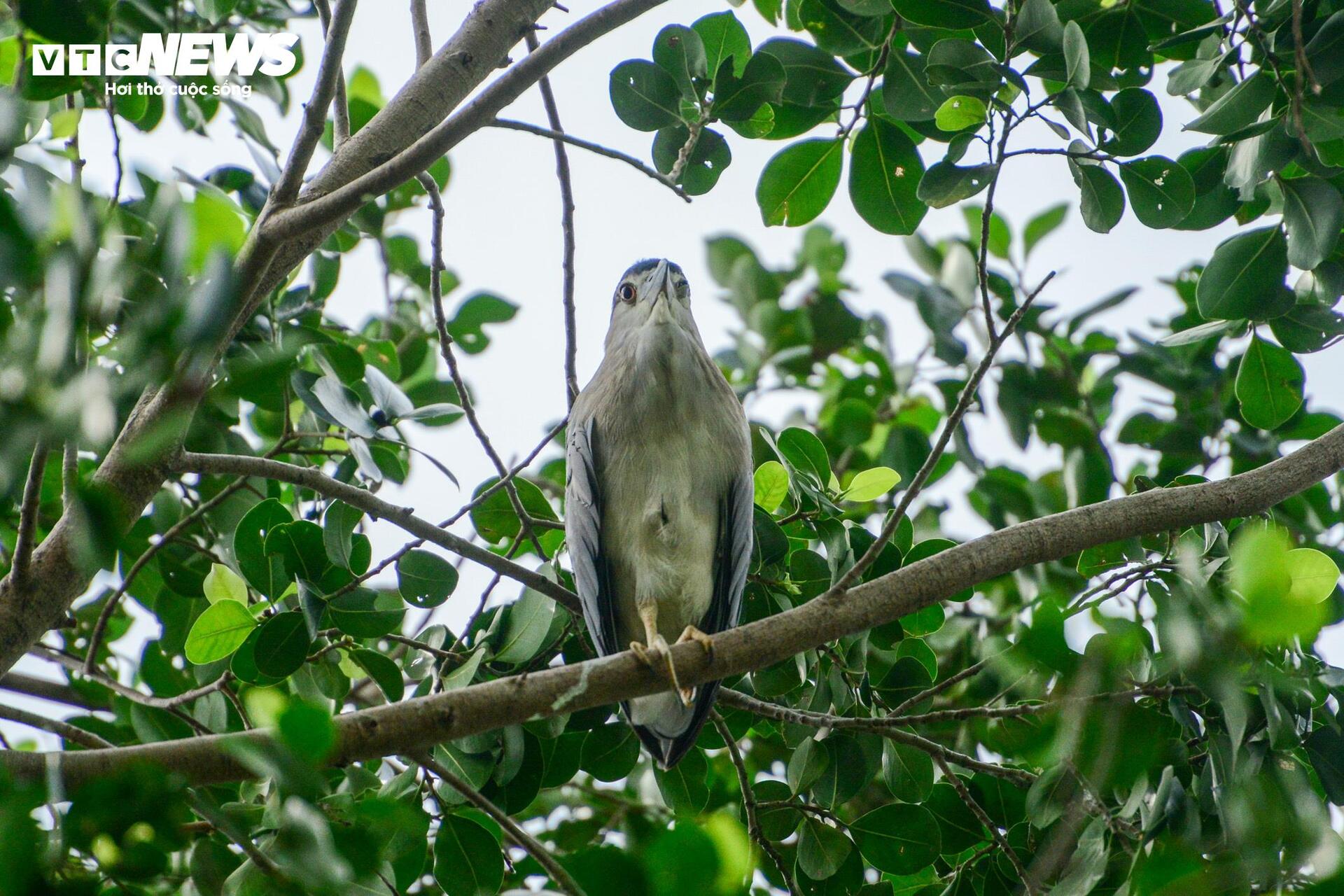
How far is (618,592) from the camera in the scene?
3.20m

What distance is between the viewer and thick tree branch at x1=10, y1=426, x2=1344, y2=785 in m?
1.85

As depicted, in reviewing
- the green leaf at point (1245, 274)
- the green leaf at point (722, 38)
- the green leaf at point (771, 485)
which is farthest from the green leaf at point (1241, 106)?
the green leaf at point (771, 485)

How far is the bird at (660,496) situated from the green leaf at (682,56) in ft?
3.08

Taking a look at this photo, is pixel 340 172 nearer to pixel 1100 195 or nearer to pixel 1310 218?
pixel 1100 195

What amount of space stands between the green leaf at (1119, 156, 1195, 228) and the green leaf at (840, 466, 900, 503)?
3.20 feet

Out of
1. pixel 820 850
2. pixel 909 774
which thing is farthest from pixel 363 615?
pixel 909 774

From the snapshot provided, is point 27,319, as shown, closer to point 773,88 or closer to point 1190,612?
point 1190,612

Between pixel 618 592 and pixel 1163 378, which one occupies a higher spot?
pixel 1163 378

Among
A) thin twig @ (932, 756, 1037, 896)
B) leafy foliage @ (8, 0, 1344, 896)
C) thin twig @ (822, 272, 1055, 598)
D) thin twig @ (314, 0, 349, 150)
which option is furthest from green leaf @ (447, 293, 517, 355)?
thin twig @ (932, 756, 1037, 896)

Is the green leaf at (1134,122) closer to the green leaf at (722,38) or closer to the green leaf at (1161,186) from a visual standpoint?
the green leaf at (1161,186)

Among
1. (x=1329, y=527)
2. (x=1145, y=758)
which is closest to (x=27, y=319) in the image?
(x=1145, y=758)

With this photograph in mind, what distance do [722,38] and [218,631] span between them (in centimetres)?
204

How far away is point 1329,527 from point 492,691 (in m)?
2.99

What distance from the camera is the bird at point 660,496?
9.95 feet
